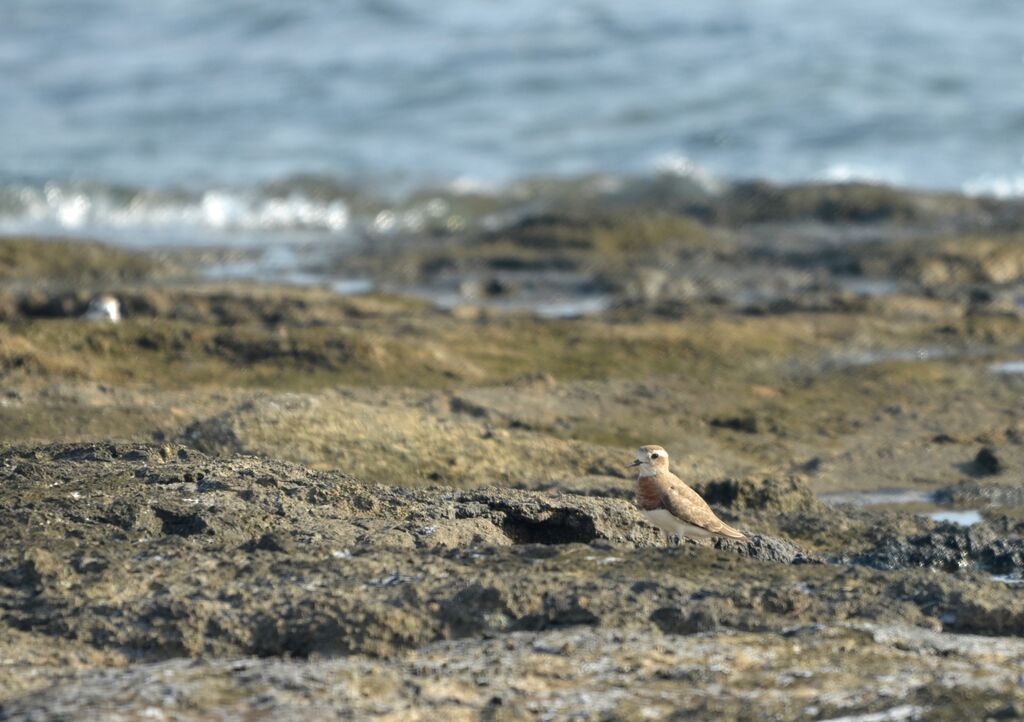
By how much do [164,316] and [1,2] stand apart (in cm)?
3150

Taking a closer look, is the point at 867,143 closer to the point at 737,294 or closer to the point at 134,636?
the point at 737,294

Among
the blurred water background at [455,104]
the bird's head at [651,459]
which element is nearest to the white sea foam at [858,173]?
the blurred water background at [455,104]

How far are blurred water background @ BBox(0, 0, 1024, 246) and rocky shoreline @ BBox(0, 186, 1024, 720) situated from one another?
7.66 metres

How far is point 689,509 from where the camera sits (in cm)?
702

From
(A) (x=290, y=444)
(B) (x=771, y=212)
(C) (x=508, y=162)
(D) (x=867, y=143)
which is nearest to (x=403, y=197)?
(C) (x=508, y=162)

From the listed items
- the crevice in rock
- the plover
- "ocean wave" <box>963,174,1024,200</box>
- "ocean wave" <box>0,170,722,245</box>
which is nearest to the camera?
the crevice in rock

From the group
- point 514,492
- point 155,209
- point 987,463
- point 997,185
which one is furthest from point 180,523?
point 997,185

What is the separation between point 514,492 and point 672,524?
0.69 meters

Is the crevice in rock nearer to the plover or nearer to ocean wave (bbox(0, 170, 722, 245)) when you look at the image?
the plover

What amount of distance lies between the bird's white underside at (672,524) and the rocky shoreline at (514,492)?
97mm

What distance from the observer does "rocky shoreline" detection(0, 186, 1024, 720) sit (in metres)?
5.02

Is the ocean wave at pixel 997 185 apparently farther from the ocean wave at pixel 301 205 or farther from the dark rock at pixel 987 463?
the dark rock at pixel 987 463

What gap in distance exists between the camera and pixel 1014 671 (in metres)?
5.11

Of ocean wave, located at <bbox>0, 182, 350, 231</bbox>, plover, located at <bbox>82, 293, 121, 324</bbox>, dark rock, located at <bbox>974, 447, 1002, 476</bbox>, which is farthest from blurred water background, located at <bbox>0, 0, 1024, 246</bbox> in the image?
dark rock, located at <bbox>974, 447, 1002, 476</bbox>
